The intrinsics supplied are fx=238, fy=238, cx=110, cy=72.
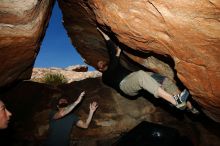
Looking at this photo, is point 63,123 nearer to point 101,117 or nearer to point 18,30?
point 101,117

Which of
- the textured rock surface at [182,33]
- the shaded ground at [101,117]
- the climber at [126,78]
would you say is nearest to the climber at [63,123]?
the shaded ground at [101,117]

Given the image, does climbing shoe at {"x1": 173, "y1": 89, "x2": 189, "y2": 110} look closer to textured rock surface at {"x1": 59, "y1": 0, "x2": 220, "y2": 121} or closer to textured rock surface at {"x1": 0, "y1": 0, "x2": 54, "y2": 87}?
textured rock surface at {"x1": 59, "y1": 0, "x2": 220, "y2": 121}

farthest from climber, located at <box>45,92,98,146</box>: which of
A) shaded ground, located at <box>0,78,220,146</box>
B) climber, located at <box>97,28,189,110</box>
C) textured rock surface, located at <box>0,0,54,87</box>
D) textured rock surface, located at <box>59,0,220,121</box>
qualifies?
textured rock surface, located at <box>59,0,220,121</box>

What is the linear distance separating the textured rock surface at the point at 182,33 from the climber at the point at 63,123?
3042 millimetres

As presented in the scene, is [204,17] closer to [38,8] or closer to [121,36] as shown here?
[121,36]

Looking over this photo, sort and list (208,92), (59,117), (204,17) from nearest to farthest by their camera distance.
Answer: (204,17) → (208,92) → (59,117)

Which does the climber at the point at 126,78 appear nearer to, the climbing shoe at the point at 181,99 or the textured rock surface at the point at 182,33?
the climbing shoe at the point at 181,99

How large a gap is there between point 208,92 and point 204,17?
159 centimetres

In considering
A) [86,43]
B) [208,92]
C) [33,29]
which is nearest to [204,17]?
[208,92]

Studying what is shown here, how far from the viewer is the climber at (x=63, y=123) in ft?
20.2

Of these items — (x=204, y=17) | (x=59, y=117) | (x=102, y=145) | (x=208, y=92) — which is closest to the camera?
(x=204, y=17)

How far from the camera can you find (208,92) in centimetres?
409

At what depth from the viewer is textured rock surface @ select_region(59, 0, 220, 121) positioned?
119 inches

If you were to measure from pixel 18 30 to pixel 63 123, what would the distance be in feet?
9.03
